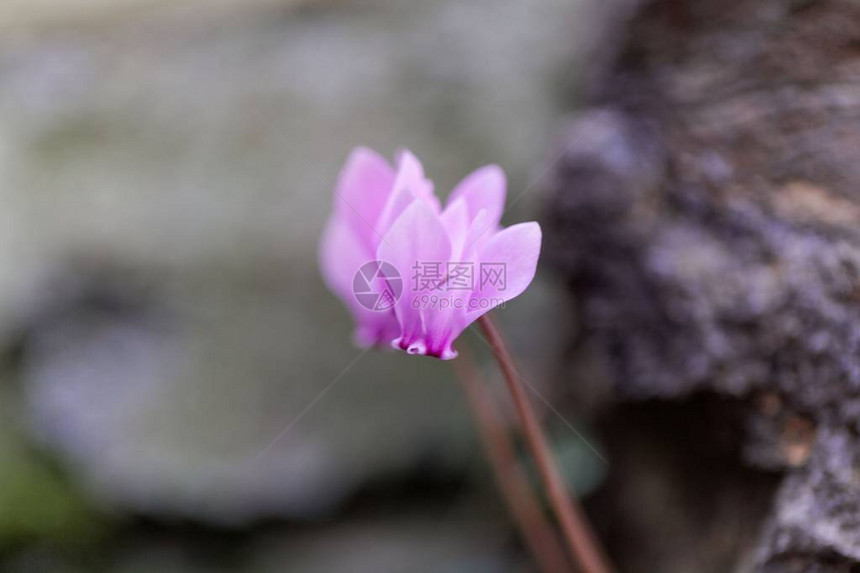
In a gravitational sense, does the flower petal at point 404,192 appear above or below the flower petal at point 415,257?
above

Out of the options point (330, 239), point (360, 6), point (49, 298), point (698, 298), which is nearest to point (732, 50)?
point (698, 298)

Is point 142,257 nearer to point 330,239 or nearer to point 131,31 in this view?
point 131,31

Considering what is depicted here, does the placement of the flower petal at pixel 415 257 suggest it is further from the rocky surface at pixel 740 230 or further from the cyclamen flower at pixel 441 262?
the rocky surface at pixel 740 230

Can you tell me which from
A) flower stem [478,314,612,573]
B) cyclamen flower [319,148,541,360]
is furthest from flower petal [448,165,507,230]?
flower stem [478,314,612,573]

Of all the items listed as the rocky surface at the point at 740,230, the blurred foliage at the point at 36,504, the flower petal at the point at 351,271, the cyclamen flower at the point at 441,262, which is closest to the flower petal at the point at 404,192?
the cyclamen flower at the point at 441,262

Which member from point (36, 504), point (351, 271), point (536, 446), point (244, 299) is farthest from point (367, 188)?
point (36, 504)

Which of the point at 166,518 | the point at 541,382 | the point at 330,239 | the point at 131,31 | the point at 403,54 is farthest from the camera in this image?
the point at 131,31

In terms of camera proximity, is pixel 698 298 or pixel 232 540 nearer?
pixel 698 298
